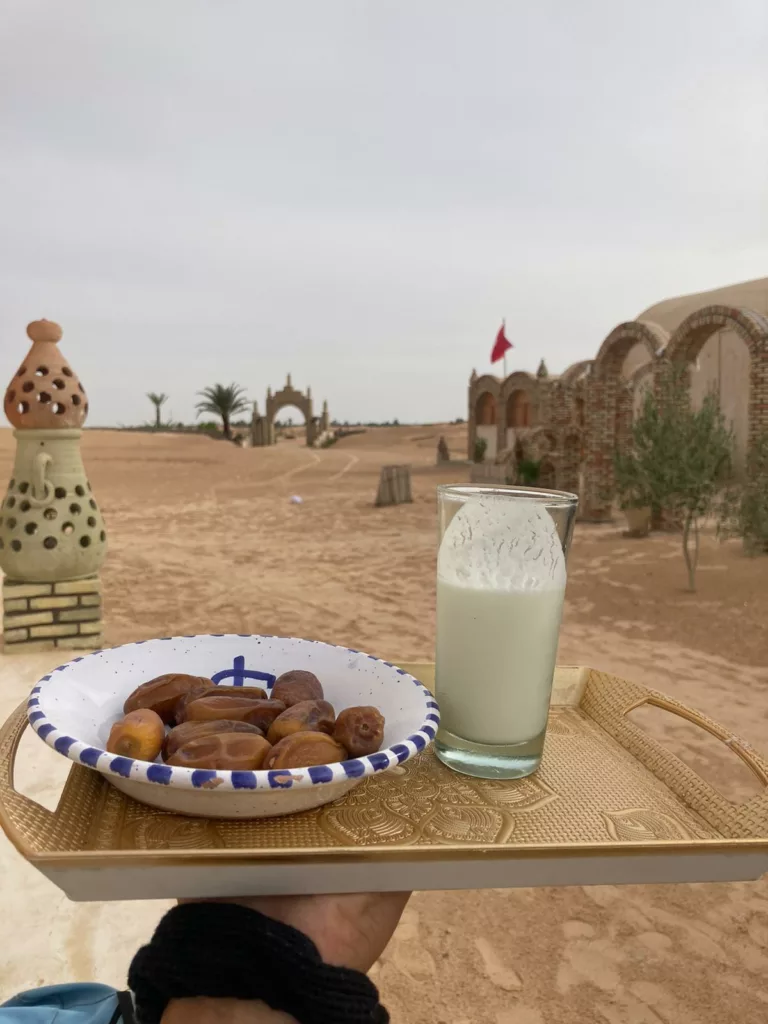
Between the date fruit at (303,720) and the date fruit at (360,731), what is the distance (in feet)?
0.09

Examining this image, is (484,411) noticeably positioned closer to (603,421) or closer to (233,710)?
(603,421)

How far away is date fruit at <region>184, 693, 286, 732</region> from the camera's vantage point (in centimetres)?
108

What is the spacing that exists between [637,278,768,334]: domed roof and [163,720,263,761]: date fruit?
105ft

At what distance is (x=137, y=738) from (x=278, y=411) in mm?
40747

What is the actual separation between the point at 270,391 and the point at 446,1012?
131 feet

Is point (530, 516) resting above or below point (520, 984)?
above

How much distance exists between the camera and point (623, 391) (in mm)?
13594

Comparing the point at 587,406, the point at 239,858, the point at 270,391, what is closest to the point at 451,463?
the point at 587,406

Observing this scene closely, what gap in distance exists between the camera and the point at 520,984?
251cm

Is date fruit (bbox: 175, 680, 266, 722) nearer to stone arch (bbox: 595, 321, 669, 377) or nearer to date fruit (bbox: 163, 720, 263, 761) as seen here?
date fruit (bbox: 163, 720, 263, 761)

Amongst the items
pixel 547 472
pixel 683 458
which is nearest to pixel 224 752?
pixel 683 458

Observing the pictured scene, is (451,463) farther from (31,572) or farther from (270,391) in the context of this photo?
(31,572)

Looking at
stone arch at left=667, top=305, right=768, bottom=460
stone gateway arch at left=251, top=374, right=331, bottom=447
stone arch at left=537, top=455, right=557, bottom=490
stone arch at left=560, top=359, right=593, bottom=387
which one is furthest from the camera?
stone gateway arch at left=251, top=374, right=331, bottom=447

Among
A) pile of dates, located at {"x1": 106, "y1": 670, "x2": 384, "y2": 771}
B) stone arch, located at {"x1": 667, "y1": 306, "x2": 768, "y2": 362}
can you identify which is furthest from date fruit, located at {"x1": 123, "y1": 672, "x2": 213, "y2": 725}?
stone arch, located at {"x1": 667, "y1": 306, "x2": 768, "y2": 362}
